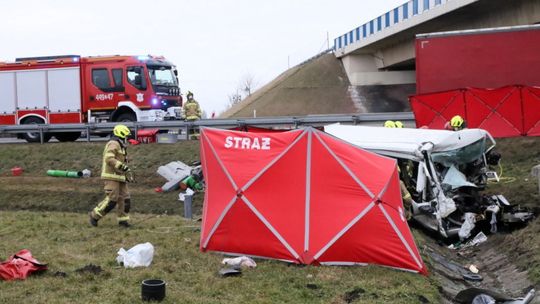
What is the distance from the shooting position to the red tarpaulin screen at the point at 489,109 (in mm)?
14414

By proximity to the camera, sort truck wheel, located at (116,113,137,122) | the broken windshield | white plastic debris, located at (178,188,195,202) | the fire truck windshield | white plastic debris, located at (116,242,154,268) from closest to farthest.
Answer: white plastic debris, located at (116,242,154,268) → the broken windshield → white plastic debris, located at (178,188,195,202) → truck wheel, located at (116,113,137,122) → the fire truck windshield

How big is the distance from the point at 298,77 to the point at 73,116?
95.2 feet

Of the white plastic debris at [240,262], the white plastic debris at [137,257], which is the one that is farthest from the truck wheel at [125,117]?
the white plastic debris at [240,262]

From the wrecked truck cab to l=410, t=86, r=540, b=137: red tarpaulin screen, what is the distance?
4.15 meters

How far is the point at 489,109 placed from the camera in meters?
14.9

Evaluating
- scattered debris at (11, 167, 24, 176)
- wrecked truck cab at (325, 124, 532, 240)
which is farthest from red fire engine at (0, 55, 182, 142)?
wrecked truck cab at (325, 124, 532, 240)

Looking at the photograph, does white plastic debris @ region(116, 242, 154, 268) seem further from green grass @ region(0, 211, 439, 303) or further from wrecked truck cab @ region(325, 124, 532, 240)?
wrecked truck cab @ region(325, 124, 532, 240)

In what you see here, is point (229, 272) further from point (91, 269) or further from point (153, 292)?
point (91, 269)

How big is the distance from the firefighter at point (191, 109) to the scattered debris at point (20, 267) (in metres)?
13.0

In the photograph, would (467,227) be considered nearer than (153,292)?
No

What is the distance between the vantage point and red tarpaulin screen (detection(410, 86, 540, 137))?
14414 millimetres

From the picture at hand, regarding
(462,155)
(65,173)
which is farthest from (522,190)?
(65,173)

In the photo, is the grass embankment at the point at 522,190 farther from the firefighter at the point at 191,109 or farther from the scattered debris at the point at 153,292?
the firefighter at the point at 191,109

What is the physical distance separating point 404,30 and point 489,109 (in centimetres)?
1987
